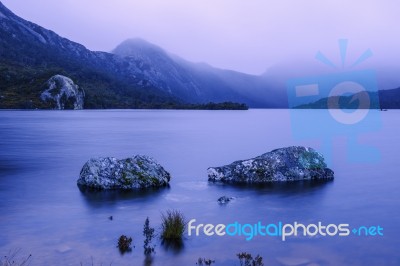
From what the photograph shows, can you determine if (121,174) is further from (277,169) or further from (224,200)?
(277,169)

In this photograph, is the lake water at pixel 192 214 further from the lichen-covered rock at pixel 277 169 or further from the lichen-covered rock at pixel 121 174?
the lichen-covered rock at pixel 277 169

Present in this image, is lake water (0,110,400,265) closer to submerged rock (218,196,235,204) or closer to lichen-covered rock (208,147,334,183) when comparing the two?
submerged rock (218,196,235,204)

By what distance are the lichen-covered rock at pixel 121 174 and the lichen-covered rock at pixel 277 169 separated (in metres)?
3.27

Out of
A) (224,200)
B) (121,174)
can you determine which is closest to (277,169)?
(224,200)

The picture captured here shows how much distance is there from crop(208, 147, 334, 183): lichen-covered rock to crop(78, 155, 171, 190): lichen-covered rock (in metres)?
3.27

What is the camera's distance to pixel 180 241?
1134 cm

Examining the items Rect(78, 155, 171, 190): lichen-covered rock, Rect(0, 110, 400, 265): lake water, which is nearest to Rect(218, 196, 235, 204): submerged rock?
Rect(0, 110, 400, 265): lake water

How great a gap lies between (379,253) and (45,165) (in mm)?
21000

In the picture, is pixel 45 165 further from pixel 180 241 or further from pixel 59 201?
pixel 180 241

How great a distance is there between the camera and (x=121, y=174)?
1845 cm

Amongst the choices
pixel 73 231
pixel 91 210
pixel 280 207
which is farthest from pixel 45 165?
pixel 280 207

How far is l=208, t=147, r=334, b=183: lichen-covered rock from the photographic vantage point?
20297 mm

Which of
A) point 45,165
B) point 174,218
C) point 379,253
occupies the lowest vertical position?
point 379,253

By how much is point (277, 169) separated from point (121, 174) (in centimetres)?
775
